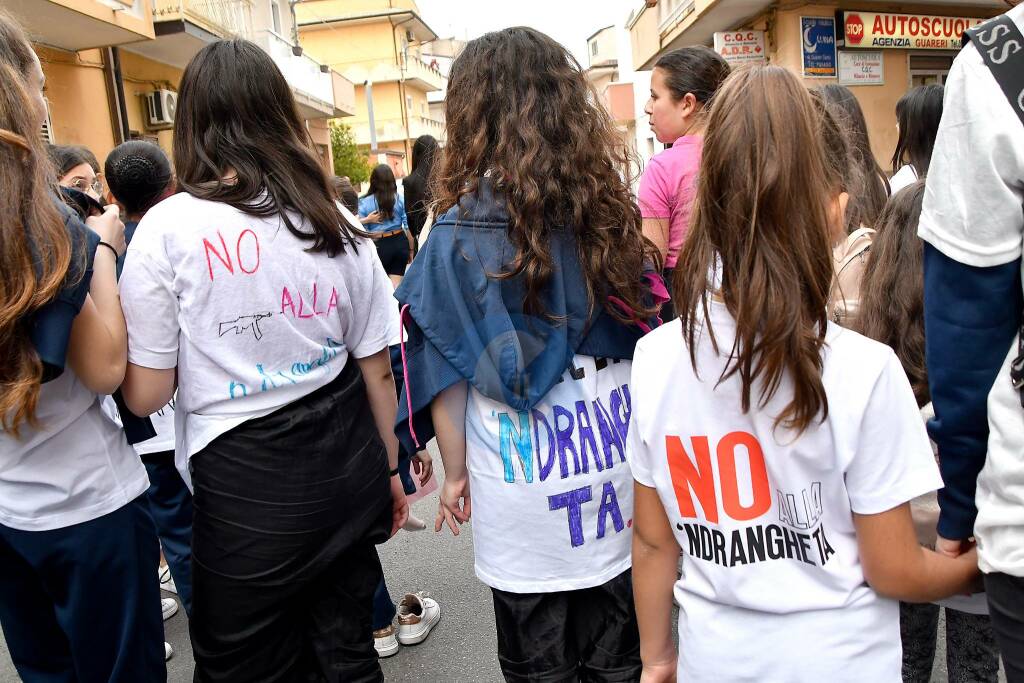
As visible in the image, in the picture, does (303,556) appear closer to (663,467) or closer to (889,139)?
(663,467)

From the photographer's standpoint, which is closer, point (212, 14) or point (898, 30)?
point (212, 14)

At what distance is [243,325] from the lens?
73.9 inches

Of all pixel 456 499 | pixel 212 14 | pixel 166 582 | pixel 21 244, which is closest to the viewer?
pixel 21 244

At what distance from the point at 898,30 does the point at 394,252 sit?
10361mm

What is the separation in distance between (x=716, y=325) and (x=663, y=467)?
0.27 meters

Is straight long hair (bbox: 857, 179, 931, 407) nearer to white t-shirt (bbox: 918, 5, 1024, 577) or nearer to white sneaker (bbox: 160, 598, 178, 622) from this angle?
white t-shirt (bbox: 918, 5, 1024, 577)

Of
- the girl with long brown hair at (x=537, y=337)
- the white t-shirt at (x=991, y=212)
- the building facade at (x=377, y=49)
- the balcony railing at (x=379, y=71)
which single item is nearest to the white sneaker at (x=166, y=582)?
the girl with long brown hair at (x=537, y=337)

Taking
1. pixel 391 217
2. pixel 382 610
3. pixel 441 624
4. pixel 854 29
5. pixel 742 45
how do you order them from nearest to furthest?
pixel 382 610 < pixel 441 624 < pixel 391 217 < pixel 854 29 < pixel 742 45

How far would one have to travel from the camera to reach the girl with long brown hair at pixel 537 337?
181 cm

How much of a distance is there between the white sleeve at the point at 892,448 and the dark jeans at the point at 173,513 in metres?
2.63

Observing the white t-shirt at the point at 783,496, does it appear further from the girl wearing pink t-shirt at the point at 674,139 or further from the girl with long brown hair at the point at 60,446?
the girl wearing pink t-shirt at the point at 674,139

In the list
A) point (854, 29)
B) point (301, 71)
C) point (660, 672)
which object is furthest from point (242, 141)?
point (301, 71)

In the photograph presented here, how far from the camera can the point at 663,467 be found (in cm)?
143

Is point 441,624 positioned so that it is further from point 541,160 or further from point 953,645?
point 541,160
